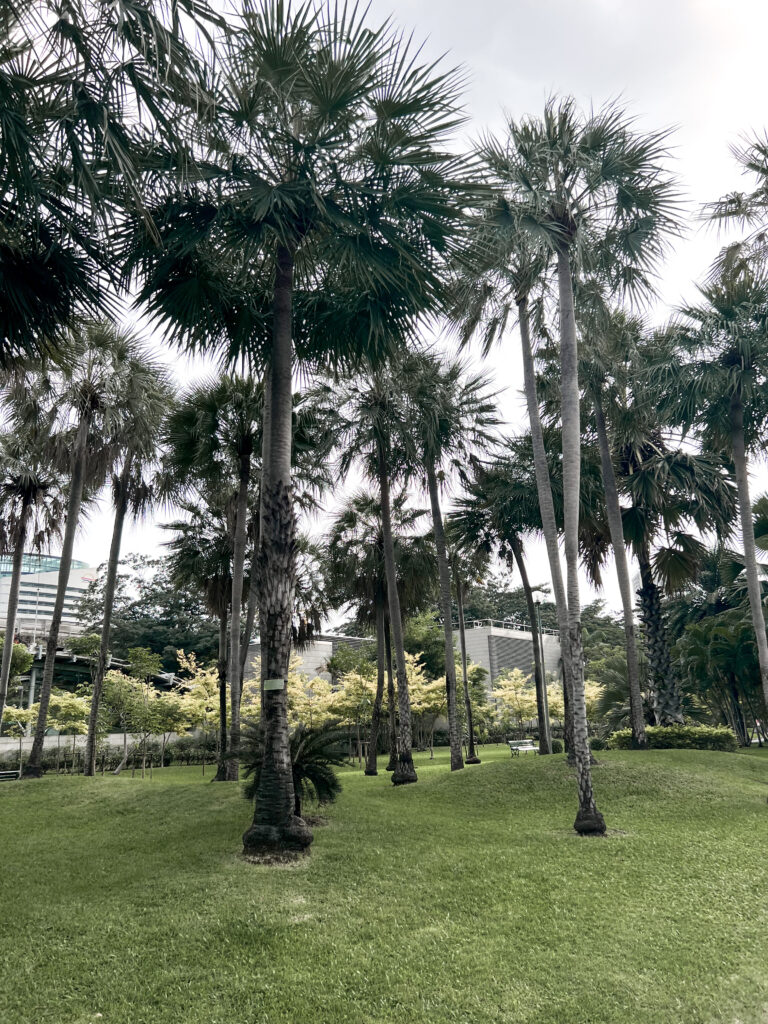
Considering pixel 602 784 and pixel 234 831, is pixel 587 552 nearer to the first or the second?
pixel 602 784

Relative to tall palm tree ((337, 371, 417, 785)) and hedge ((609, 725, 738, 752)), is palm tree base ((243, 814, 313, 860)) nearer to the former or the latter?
tall palm tree ((337, 371, 417, 785))

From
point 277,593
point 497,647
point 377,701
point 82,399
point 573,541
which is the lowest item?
point 377,701

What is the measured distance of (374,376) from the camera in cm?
1733

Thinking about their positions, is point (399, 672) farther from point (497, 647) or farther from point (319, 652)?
point (497, 647)

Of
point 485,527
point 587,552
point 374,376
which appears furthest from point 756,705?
point 374,376

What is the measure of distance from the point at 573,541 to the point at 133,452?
42.7 ft

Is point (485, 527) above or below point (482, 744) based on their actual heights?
above

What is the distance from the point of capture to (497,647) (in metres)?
46.8

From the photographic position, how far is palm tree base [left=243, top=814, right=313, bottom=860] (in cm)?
755

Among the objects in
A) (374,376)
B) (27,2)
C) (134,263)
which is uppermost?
(374,376)

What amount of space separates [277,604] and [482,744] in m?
38.3

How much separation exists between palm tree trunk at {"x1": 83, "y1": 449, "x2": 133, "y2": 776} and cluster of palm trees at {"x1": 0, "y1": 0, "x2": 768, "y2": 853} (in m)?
0.13

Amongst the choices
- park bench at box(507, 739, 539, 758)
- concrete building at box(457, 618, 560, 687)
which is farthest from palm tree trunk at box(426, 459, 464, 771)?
concrete building at box(457, 618, 560, 687)

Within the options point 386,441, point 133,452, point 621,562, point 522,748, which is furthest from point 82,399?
point 522,748
